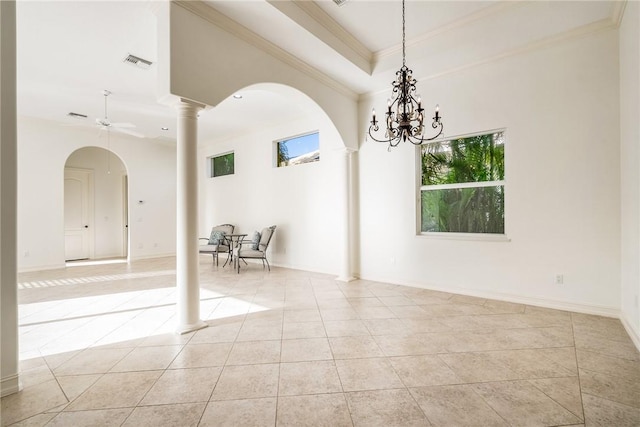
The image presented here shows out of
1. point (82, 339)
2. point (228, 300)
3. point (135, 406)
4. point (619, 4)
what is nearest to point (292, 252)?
point (228, 300)

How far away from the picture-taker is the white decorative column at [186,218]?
3016 mm

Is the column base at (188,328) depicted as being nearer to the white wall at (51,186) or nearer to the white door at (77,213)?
the white wall at (51,186)

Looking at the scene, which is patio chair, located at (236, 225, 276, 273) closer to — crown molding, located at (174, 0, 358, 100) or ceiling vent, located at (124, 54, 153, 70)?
crown molding, located at (174, 0, 358, 100)

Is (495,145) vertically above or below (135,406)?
above

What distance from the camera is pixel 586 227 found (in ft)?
11.1

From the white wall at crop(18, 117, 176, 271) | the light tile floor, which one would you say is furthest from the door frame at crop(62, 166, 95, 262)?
the light tile floor

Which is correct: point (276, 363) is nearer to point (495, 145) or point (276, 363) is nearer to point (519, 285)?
point (519, 285)

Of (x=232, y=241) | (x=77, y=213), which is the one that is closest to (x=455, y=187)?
(x=232, y=241)

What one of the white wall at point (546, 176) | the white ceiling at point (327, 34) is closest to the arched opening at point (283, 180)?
the white ceiling at point (327, 34)

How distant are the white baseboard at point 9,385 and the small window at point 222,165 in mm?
6235

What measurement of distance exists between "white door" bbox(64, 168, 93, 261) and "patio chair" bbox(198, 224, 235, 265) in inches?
151

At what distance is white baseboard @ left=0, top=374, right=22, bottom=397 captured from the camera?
195 cm

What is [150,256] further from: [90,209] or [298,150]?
[298,150]

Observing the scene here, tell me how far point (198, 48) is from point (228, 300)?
10.2 ft
